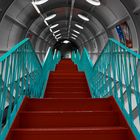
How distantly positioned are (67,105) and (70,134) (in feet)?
2.93

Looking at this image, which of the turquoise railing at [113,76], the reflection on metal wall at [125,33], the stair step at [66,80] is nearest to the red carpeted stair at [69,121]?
the turquoise railing at [113,76]

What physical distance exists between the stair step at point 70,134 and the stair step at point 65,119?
313mm

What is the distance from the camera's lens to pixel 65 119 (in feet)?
9.16

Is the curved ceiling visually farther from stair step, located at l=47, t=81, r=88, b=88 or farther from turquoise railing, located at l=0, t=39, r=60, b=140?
turquoise railing, located at l=0, t=39, r=60, b=140

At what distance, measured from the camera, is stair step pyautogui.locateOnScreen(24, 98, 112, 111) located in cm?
321

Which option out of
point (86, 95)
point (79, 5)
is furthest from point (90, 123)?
point (79, 5)

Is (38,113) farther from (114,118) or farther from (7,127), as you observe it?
(114,118)

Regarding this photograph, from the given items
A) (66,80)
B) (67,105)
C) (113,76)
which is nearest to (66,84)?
(66,80)

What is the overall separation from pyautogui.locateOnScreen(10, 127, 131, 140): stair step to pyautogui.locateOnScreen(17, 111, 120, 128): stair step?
0.31 meters

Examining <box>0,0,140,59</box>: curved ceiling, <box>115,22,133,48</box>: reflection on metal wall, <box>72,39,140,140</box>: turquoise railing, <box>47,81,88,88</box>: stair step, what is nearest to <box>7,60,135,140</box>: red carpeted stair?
<box>72,39,140,140</box>: turquoise railing

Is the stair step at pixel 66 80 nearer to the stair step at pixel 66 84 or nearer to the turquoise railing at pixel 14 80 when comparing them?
the stair step at pixel 66 84

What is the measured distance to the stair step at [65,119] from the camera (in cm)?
275

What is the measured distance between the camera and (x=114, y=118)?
9.29 feet

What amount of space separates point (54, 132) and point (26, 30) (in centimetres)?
662
